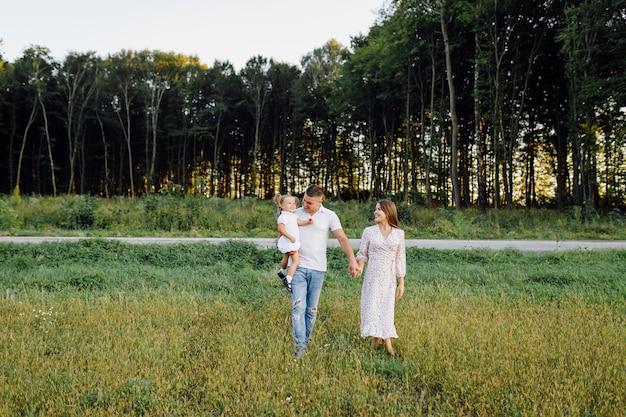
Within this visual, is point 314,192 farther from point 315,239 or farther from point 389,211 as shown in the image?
point 389,211

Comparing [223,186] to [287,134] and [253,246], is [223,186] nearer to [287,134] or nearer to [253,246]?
[287,134]

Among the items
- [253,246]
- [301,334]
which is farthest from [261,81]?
[301,334]

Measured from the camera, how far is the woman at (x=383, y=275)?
5.18 metres

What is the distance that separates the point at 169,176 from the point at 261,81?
19.3 metres

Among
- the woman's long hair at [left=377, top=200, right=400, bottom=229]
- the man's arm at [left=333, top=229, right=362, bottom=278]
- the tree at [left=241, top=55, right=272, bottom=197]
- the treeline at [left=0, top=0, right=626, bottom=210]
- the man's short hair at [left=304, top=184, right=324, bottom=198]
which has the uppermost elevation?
the tree at [left=241, top=55, right=272, bottom=197]

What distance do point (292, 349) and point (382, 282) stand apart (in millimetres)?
1375

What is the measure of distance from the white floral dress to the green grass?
0.33 m

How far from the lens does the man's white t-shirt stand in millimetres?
5180

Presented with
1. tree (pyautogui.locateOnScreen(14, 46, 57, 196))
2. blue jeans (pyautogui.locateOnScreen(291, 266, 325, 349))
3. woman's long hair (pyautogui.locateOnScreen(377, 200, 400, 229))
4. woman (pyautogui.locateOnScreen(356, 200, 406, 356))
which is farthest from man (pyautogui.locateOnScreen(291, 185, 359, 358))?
tree (pyautogui.locateOnScreen(14, 46, 57, 196))

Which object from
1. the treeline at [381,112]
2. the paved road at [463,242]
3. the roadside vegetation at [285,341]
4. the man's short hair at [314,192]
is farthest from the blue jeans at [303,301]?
the treeline at [381,112]

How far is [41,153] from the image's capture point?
47219 mm

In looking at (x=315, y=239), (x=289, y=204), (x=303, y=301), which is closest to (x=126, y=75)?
(x=289, y=204)

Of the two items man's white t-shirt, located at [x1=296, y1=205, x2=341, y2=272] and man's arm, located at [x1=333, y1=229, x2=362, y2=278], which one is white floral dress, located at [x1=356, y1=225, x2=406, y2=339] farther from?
man's white t-shirt, located at [x1=296, y1=205, x2=341, y2=272]

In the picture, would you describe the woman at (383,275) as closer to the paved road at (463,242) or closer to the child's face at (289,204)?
the child's face at (289,204)
